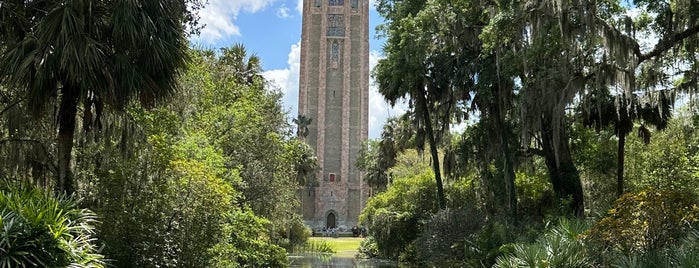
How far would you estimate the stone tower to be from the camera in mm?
86188

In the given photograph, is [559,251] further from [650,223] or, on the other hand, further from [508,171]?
[508,171]

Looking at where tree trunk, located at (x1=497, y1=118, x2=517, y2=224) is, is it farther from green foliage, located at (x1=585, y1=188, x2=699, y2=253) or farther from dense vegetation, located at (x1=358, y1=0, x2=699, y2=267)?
green foliage, located at (x1=585, y1=188, x2=699, y2=253)

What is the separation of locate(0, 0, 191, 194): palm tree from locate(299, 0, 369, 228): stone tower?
7442cm

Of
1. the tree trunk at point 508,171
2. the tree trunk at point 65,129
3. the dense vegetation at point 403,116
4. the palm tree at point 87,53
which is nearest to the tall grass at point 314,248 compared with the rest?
the dense vegetation at point 403,116

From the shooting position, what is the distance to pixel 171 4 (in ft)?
38.4

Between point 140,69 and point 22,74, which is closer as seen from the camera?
point 22,74

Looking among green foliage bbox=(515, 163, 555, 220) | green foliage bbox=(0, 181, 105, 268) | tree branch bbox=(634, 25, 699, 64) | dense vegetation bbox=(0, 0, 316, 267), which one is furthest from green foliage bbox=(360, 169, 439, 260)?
green foliage bbox=(0, 181, 105, 268)

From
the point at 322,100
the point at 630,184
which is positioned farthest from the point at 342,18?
the point at 630,184

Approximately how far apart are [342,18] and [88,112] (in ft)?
257

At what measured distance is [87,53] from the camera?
988 centimetres

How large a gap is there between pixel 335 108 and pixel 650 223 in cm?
7585

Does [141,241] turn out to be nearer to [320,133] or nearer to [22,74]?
[22,74]

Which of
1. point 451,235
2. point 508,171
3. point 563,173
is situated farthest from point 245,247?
point 563,173

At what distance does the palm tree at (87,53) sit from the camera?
10.0 metres
